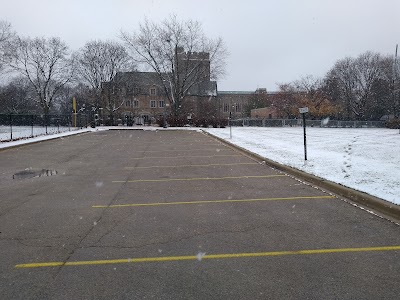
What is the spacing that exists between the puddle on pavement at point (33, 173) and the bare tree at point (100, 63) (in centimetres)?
5655

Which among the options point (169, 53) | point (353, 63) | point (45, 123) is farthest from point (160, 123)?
point (353, 63)

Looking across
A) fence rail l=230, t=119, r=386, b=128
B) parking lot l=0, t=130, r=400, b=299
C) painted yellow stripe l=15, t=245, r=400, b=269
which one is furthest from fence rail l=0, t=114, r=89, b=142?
fence rail l=230, t=119, r=386, b=128

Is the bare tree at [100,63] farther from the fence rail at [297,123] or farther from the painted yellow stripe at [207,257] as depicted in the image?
the painted yellow stripe at [207,257]

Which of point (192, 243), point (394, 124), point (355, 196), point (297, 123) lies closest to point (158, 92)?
point (297, 123)

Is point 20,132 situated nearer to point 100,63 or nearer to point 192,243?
point 192,243

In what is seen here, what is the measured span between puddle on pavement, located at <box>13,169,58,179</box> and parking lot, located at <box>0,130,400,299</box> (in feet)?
5.51

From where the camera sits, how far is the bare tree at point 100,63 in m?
66.3

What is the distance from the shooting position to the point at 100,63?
66.4 m

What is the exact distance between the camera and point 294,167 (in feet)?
36.5

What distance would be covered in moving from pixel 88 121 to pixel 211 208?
5328cm

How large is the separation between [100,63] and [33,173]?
5887 cm

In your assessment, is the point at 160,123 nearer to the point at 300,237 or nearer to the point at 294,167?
the point at 294,167

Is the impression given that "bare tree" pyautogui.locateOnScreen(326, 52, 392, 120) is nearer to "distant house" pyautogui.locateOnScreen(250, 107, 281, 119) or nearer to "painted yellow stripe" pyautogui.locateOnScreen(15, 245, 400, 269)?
"distant house" pyautogui.locateOnScreen(250, 107, 281, 119)

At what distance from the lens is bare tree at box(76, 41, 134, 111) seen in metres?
66.3
